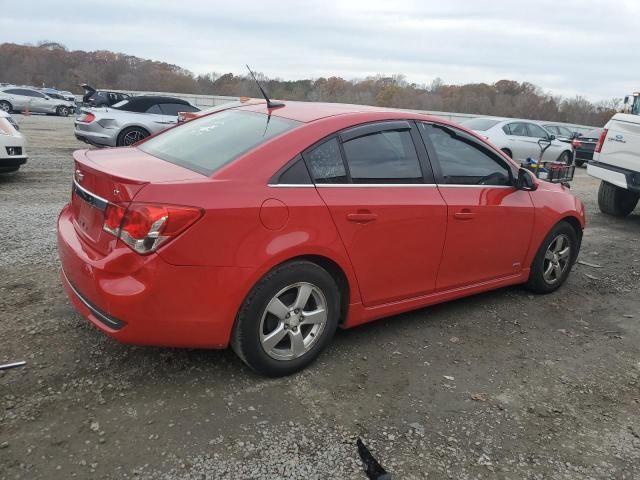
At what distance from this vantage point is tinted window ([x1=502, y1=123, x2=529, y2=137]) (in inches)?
604

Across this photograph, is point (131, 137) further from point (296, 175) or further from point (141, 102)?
point (296, 175)

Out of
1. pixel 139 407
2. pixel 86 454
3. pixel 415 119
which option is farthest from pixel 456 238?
pixel 86 454

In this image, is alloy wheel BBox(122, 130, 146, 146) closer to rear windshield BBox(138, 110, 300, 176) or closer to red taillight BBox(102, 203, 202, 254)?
rear windshield BBox(138, 110, 300, 176)

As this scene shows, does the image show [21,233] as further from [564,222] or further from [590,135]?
[590,135]

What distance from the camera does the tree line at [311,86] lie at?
2060 inches

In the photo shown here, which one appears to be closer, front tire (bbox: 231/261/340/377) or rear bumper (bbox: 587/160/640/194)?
front tire (bbox: 231/261/340/377)

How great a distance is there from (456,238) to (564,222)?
1547 millimetres

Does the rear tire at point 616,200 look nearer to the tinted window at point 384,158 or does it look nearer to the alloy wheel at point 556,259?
the alloy wheel at point 556,259

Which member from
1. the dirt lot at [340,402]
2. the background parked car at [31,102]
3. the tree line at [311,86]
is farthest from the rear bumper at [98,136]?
the tree line at [311,86]

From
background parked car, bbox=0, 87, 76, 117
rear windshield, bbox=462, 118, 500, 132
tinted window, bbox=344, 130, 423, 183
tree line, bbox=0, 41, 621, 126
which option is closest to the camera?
tinted window, bbox=344, 130, 423, 183

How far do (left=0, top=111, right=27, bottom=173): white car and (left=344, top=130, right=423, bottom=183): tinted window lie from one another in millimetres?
6885

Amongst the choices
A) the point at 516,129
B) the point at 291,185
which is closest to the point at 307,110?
the point at 291,185

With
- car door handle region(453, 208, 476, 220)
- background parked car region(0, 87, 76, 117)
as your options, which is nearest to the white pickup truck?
car door handle region(453, 208, 476, 220)

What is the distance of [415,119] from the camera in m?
3.78
